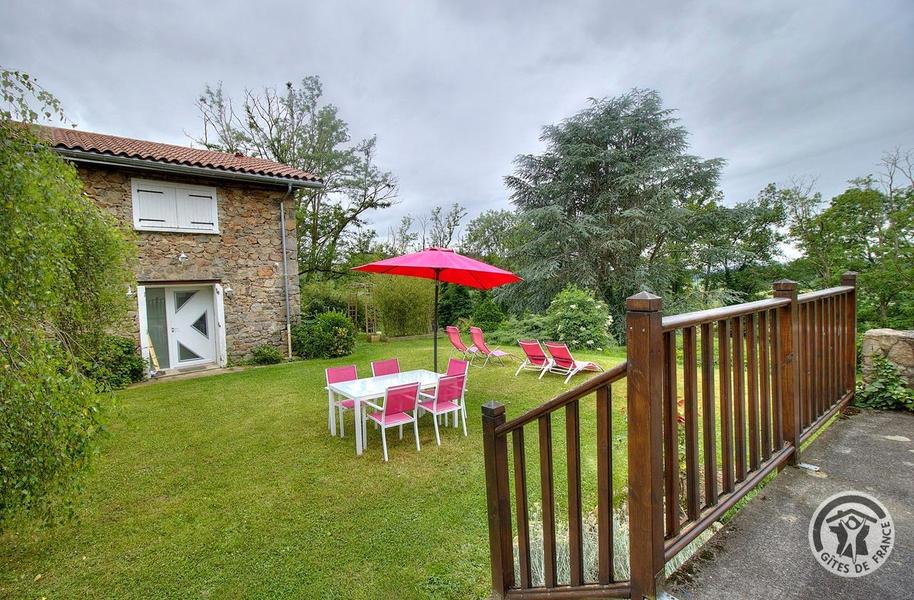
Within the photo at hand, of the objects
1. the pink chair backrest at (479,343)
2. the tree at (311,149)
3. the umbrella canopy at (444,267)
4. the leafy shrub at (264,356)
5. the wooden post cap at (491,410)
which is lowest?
the leafy shrub at (264,356)

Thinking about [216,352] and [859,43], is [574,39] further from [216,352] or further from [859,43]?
[216,352]

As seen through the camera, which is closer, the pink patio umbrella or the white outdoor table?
the white outdoor table

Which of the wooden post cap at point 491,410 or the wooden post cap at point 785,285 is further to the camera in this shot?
the wooden post cap at point 785,285

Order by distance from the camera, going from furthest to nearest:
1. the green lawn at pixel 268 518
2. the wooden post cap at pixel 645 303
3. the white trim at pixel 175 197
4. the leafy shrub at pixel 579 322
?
the leafy shrub at pixel 579 322 < the white trim at pixel 175 197 < the green lawn at pixel 268 518 < the wooden post cap at pixel 645 303

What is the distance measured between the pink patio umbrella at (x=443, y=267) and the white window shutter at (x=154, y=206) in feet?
19.1

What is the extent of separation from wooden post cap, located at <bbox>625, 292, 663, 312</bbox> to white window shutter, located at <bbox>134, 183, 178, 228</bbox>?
10079mm

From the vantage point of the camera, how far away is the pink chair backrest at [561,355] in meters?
6.93

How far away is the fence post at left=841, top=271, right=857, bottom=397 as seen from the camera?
3.23 meters

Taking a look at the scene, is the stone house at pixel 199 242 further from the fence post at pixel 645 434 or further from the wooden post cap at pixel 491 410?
the fence post at pixel 645 434

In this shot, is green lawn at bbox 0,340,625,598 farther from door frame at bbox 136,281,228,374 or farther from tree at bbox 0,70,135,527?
door frame at bbox 136,281,228,374

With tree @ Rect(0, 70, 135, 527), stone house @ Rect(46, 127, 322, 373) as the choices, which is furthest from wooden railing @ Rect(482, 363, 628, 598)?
stone house @ Rect(46, 127, 322, 373)

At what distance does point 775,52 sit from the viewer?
699 centimetres

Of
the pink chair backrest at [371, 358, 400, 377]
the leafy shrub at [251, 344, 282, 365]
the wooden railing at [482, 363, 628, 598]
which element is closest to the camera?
the wooden railing at [482, 363, 628, 598]

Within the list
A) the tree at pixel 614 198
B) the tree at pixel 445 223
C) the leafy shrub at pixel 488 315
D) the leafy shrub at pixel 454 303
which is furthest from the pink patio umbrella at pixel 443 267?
the tree at pixel 445 223
